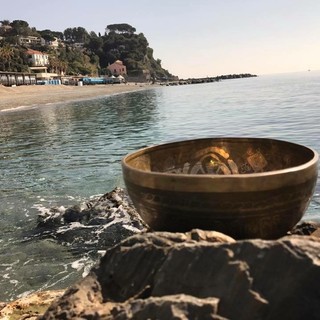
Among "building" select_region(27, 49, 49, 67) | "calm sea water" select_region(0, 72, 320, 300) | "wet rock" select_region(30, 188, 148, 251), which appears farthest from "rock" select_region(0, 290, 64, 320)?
"building" select_region(27, 49, 49, 67)

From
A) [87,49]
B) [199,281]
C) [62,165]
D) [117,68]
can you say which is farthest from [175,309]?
[87,49]

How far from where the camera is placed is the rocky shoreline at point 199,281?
1918 mm

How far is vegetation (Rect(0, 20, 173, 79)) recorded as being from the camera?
389 feet

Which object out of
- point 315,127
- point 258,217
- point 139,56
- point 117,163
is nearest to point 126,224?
point 258,217

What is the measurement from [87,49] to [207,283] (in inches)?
6236

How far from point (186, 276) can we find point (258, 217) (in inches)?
29.3

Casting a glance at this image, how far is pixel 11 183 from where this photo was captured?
38.7ft

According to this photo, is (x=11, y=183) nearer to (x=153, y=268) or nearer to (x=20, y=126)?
(x=153, y=268)

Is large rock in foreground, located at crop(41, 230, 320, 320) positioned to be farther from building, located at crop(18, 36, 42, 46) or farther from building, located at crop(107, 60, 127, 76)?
building, located at crop(107, 60, 127, 76)

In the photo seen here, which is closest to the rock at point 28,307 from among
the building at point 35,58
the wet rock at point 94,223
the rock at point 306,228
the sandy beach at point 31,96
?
the wet rock at point 94,223

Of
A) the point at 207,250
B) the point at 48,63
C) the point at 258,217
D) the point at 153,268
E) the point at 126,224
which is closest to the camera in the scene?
the point at 207,250

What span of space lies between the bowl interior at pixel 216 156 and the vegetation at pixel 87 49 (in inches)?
3850

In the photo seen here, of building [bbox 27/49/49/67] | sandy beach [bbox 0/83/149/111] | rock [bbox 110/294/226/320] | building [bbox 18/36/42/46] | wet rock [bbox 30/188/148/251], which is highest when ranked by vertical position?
building [bbox 18/36/42/46]

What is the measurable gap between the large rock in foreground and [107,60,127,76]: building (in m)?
145
